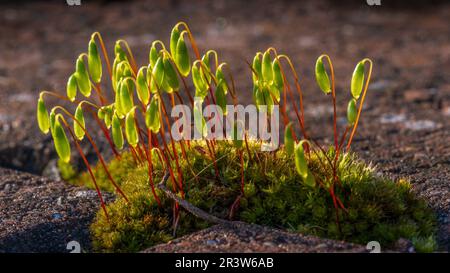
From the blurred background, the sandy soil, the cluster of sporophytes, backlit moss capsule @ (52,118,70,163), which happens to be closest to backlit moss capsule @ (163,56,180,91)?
the cluster of sporophytes

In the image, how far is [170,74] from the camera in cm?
288

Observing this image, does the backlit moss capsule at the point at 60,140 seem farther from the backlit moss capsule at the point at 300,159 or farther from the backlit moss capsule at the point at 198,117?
the backlit moss capsule at the point at 300,159

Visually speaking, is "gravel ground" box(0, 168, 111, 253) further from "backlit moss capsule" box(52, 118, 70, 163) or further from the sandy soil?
the sandy soil

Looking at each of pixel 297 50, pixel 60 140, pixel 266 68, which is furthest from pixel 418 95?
pixel 60 140

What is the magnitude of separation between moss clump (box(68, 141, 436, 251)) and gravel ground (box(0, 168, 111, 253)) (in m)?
0.14

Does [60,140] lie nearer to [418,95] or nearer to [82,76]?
[82,76]

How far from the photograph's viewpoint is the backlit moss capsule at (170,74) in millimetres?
2865

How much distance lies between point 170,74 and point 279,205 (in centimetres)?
81

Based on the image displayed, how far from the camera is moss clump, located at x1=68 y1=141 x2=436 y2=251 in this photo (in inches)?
120

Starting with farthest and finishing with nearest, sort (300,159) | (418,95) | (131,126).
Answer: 1. (418,95)
2. (131,126)
3. (300,159)

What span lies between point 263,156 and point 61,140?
100 cm

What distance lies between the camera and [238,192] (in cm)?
324
